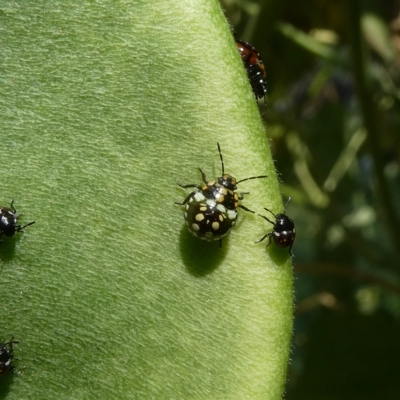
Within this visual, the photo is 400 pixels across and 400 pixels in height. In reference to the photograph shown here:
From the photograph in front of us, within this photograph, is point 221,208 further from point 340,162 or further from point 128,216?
point 340,162

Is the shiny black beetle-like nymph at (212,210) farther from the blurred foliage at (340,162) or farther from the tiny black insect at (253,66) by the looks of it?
the blurred foliage at (340,162)

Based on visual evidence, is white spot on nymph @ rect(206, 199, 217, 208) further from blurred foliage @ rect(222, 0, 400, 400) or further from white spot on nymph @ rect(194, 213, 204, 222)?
blurred foliage @ rect(222, 0, 400, 400)

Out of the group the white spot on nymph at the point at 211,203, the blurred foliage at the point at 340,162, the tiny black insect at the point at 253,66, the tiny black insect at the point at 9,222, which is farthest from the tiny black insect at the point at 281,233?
the blurred foliage at the point at 340,162

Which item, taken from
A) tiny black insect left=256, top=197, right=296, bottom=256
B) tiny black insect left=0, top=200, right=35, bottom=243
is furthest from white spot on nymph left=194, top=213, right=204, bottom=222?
tiny black insect left=0, top=200, right=35, bottom=243

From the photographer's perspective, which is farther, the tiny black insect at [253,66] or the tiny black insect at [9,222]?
the tiny black insect at [253,66]

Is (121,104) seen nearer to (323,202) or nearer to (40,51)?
(40,51)

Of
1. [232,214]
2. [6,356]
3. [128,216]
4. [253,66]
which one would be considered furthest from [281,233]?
[6,356]
